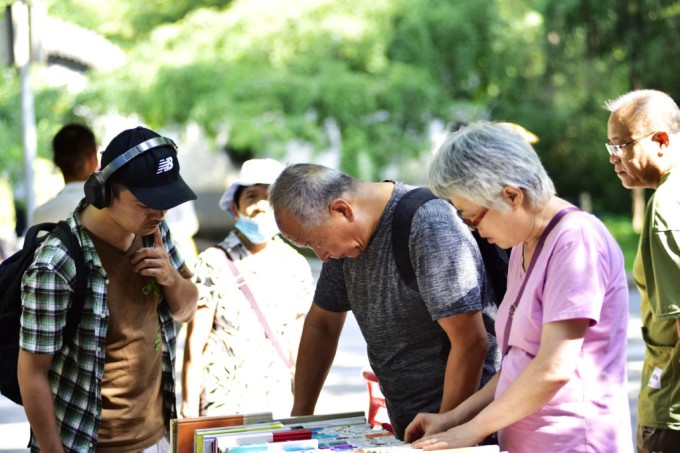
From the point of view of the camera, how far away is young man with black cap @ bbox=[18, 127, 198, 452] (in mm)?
3250

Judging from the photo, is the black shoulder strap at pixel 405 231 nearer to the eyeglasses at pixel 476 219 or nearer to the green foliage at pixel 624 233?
the eyeglasses at pixel 476 219

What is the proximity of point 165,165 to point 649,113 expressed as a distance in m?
1.73

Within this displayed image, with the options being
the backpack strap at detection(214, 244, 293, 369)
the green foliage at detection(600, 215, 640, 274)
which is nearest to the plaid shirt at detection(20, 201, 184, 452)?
the backpack strap at detection(214, 244, 293, 369)

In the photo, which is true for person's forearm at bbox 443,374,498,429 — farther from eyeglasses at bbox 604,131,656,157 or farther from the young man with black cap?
eyeglasses at bbox 604,131,656,157

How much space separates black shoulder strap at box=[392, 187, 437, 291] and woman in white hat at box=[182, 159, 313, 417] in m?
1.63

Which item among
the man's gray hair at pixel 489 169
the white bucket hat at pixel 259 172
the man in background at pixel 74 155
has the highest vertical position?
the man in background at pixel 74 155

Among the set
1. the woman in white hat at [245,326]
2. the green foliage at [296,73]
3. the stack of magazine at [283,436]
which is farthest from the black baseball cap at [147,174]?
the green foliage at [296,73]

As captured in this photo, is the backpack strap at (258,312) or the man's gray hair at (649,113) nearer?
the man's gray hair at (649,113)

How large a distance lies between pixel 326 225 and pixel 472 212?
1.76 feet

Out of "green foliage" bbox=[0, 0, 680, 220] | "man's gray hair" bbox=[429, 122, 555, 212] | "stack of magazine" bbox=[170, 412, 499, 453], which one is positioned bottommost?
"stack of magazine" bbox=[170, 412, 499, 453]

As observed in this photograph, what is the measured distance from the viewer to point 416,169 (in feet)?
71.2

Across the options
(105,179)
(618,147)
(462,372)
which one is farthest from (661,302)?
(105,179)

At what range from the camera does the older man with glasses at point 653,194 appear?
365 cm

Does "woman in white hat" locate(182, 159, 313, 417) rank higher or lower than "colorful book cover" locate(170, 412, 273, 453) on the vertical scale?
higher
